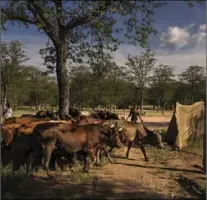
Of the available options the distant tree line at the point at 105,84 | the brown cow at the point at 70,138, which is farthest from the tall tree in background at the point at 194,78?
the brown cow at the point at 70,138

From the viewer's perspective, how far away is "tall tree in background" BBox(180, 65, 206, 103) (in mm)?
55750

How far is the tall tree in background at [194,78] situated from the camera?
5575 cm

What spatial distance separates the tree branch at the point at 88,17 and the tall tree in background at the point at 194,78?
45012 millimetres

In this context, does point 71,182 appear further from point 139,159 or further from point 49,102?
point 49,102

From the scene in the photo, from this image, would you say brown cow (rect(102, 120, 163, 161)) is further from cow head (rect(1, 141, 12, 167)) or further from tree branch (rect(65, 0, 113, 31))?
tree branch (rect(65, 0, 113, 31))

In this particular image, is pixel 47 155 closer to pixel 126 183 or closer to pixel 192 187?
→ pixel 126 183

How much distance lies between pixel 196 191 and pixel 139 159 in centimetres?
355

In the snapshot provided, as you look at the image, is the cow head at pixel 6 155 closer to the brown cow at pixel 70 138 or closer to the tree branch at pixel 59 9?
the brown cow at pixel 70 138

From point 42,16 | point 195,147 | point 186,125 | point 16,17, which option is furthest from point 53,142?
point 16,17

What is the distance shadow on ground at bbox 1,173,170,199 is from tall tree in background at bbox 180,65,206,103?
1961 inches

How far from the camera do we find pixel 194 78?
→ 5725cm

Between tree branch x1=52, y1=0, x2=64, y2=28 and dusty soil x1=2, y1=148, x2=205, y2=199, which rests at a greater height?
tree branch x1=52, y1=0, x2=64, y2=28

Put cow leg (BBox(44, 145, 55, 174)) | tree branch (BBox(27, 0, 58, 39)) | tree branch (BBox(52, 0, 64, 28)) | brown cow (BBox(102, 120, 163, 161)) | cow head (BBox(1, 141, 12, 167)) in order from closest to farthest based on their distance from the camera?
cow leg (BBox(44, 145, 55, 174)) → cow head (BBox(1, 141, 12, 167)) → brown cow (BBox(102, 120, 163, 161)) → tree branch (BBox(52, 0, 64, 28)) → tree branch (BBox(27, 0, 58, 39))

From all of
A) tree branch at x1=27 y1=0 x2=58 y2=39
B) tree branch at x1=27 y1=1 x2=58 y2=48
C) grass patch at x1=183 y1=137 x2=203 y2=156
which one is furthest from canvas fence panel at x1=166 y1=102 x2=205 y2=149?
tree branch at x1=27 y1=0 x2=58 y2=39
